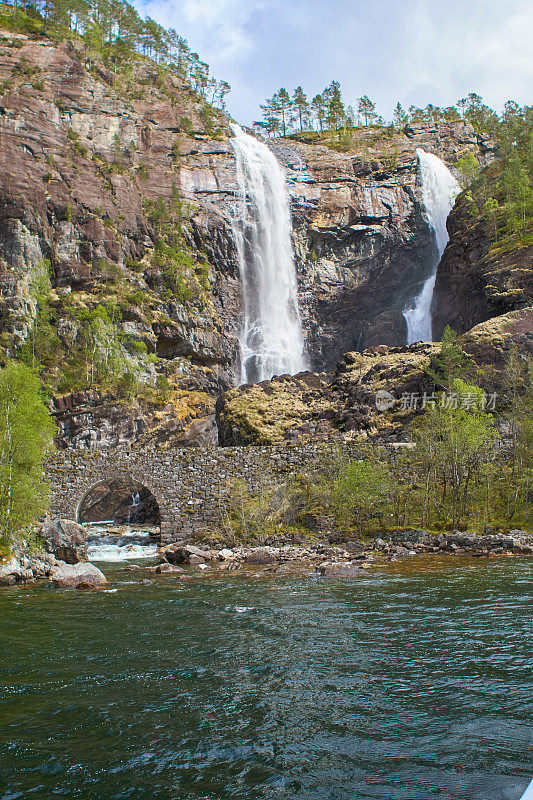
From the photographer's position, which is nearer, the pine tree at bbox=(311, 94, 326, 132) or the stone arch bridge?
the stone arch bridge

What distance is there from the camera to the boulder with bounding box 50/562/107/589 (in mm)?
17922

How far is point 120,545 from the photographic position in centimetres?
3183

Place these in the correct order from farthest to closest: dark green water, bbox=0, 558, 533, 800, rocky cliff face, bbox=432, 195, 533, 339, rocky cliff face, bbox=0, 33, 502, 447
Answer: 1. rocky cliff face, bbox=0, 33, 502, 447
2. rocky cliff face, bbox=432, 195, 533, 339
3. dark green water, bbox=0, 558, 533, 800

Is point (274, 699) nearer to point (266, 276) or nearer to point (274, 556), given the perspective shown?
point (274, 556)

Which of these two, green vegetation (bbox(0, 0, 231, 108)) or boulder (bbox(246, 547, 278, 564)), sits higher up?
green vegetation (bbox(0, 0, 231, 108))

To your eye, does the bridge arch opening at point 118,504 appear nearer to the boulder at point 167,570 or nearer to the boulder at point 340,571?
the boulder at point 167,570

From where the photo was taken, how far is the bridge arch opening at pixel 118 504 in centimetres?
4703

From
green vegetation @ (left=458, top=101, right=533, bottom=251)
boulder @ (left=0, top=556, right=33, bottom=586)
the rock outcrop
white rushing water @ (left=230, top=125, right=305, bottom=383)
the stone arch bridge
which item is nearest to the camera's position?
boulder @ (left=0, top=556, right=33, bottom=586)

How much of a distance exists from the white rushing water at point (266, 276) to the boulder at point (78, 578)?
43110 mm

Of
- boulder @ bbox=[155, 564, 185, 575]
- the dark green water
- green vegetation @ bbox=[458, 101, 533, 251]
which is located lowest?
boulder @ bbox=[155, 564, 185, 575]

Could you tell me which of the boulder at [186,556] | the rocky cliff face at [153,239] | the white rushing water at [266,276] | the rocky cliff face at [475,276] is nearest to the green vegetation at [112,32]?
the rocky cliff face at [153,239]

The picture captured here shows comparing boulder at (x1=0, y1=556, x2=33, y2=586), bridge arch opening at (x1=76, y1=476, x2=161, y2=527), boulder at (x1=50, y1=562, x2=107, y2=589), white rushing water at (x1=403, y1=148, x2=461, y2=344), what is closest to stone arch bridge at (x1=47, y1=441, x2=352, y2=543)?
boulder at (x1=0, y1=556, x2=33, y2=586)

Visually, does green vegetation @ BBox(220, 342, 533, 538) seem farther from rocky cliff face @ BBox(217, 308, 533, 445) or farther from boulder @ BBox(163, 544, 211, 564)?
boulder @ BBox(163, 544, 211, 564)

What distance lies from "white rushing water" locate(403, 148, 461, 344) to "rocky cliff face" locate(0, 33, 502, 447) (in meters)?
1.35
